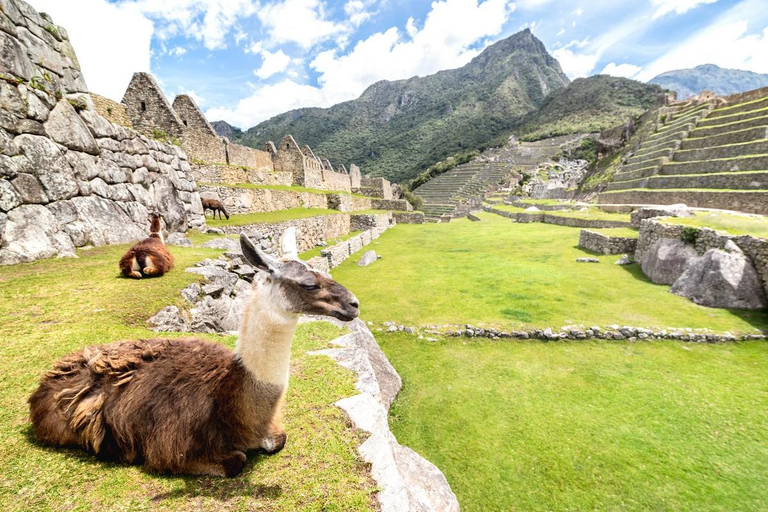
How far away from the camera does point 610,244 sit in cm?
1190

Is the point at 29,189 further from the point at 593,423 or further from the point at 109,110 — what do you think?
the point at 593,423

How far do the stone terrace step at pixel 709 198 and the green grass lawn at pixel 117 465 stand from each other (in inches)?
763

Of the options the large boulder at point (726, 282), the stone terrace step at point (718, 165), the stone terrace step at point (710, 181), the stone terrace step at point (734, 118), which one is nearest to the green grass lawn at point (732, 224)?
the large boulder at point (726, 282)

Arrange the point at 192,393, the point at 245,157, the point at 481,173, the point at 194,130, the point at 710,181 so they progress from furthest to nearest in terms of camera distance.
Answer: the point at 481,173
the point at 710,181
the point at 245,157
the point at 194,130
the point at 192,393

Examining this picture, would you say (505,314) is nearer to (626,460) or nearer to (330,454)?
(626,460)

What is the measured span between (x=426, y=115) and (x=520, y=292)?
380 feet

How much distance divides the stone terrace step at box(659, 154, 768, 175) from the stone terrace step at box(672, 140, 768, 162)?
1.94ft

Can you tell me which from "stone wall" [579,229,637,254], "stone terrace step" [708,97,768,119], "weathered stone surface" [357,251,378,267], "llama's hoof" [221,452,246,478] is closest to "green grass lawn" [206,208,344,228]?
"weathered stone surface" [357,251,378,267]

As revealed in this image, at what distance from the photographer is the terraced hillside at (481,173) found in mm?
49003

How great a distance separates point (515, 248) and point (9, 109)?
616 inches


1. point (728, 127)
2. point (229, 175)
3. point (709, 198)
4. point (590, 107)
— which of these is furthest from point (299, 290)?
point (590, 107)

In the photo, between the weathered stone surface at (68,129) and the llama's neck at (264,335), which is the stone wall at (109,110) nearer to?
the weathered stone surface at (68,129)

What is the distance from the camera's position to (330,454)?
2.28m

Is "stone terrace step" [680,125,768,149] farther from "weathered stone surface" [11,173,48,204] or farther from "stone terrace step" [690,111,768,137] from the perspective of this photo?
"weathered stone surface" [11,173,48,204]
